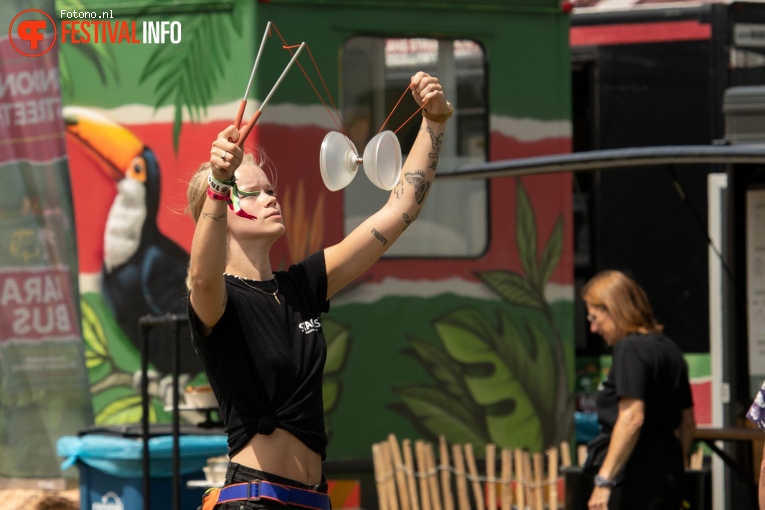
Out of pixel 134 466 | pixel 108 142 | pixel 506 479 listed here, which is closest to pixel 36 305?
pixel 108 142

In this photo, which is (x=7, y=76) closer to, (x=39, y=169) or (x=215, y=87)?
(x=39, y=169)

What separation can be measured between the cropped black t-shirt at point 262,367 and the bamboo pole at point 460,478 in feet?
11.3

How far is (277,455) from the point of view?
3350 millimetres

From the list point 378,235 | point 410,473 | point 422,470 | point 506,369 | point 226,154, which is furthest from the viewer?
point 506,369

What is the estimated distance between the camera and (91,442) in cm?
639

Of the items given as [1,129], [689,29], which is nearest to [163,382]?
[1,129]

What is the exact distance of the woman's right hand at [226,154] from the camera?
118 inches

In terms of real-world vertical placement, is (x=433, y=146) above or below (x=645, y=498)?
above

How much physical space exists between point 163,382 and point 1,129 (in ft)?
5.65

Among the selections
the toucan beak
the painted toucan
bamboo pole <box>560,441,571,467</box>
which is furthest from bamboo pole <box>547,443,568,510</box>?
the toucan beak

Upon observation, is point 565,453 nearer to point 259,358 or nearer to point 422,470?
point 422,470

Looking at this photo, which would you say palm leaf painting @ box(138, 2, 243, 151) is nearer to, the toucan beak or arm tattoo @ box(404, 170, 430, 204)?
the toucan beak

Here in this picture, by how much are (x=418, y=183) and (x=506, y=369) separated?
336cm

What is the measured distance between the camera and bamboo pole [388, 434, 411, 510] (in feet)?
22.0
